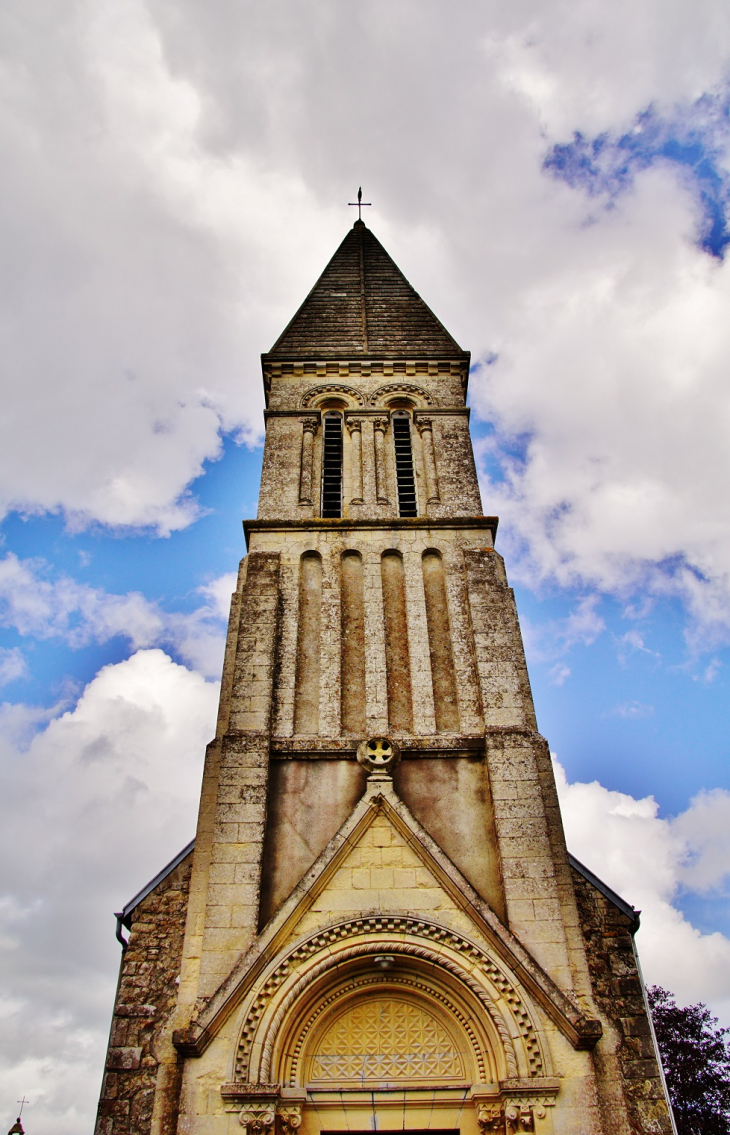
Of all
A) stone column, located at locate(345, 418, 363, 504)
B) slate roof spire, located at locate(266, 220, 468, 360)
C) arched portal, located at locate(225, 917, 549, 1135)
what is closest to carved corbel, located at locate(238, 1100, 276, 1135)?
arched portal, located at locate(225, 917, 549, 1135)

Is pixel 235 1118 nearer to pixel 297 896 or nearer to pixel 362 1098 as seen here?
pixel 362 1098

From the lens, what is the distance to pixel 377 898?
10.3 m

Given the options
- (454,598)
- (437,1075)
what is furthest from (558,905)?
(454,598)

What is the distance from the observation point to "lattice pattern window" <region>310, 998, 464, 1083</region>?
9.62 metres

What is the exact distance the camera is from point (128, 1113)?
938cm

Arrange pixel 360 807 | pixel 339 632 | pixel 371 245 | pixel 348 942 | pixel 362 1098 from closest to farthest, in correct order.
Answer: pixel 362 1098 → pixel 348 942 → pixel 360 807 → pixel 339 632 → pixel 371 245

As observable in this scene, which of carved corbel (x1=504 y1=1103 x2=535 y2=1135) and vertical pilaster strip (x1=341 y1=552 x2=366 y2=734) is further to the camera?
vertical pilaster strip (x1=341 y1=552 x2=366 y2=734)

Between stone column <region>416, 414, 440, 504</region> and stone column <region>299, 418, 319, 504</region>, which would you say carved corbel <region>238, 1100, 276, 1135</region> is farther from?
stone column <region>416, 414, 440, 504</region>

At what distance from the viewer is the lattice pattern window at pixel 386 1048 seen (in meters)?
9.62

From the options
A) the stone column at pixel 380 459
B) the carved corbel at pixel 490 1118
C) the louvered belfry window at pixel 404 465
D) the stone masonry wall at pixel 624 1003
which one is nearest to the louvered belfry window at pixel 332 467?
the stone column at pixel 380 459

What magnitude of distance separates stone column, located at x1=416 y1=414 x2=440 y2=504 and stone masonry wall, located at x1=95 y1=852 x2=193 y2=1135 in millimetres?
8330

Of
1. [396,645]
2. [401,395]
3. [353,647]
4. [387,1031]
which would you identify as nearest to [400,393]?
[401,395]

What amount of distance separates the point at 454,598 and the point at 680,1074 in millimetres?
16984

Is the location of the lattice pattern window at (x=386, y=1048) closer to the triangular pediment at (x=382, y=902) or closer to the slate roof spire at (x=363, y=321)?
the triangular pediment at (x=382, y=902)
